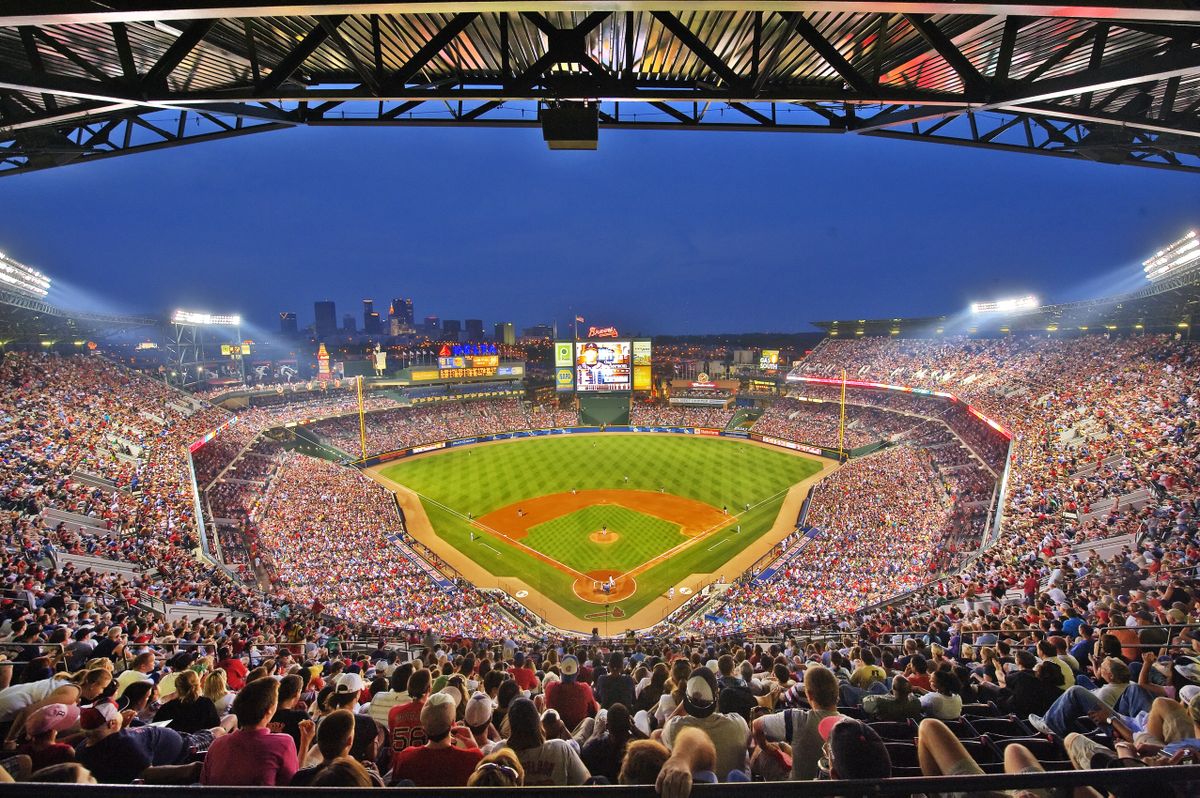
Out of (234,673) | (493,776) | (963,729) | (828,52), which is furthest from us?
(234,673)

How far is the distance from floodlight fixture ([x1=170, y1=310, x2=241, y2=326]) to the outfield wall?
85.3 feet

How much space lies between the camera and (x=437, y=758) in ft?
9.51

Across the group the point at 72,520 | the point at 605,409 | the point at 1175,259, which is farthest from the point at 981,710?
the point at 605,409

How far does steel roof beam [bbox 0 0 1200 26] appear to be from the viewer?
3.38 metres

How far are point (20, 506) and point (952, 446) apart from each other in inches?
1856

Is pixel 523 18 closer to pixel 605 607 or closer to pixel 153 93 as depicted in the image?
pixel 153 93

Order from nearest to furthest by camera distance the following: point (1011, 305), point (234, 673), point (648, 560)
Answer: point (234, 673) < point (648, 560) < point (1011, 305)

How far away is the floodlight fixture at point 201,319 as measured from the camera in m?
52.1

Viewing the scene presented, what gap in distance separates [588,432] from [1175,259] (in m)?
47.5

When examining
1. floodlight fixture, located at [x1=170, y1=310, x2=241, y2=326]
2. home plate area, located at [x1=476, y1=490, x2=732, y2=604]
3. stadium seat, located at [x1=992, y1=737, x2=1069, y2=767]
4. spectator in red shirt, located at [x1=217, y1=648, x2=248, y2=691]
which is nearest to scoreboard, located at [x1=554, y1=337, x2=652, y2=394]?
home plate area, located at [x1=476, y1=490, x2=732, y2=604]

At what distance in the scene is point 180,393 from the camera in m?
41.0

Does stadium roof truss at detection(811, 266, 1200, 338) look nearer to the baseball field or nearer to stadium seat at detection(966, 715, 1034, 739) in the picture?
the baseball field

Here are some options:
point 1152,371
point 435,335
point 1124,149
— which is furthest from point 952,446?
point 435,335

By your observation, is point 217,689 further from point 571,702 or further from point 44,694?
point 571,702
